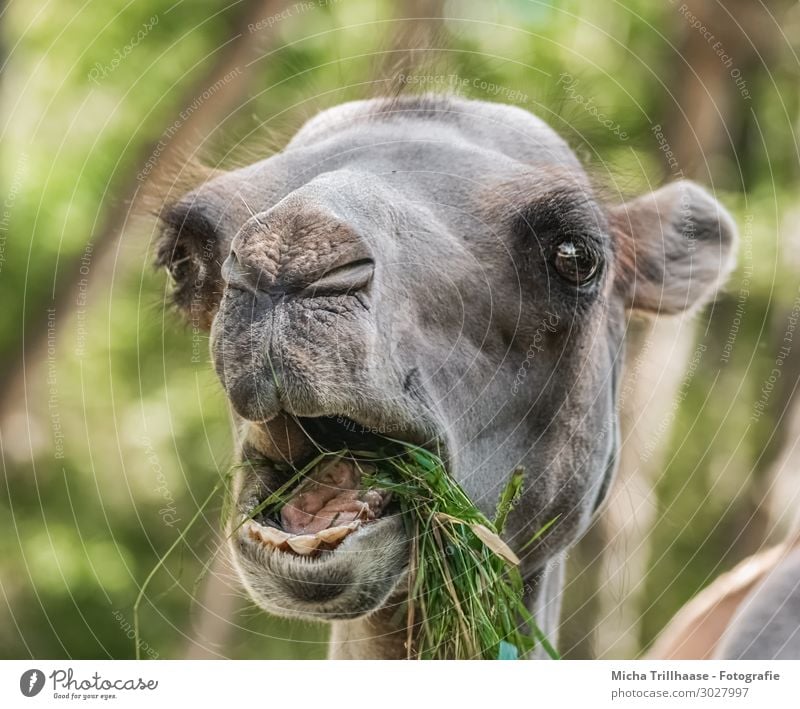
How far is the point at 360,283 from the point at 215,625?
21.2 feet

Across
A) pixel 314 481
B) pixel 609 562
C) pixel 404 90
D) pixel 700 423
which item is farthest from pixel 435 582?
pixel 700 423

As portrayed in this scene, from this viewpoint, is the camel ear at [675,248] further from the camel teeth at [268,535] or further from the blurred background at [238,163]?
the camel teeth at [268,535]

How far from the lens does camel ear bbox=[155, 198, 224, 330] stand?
10.6 feet

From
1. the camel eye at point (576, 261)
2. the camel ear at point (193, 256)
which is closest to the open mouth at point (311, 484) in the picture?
the camel ear at point (193, 256)

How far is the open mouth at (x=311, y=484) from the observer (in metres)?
2.79

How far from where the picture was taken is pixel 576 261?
328cm

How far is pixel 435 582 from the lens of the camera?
9.82 ft

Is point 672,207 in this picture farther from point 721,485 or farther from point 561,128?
point 721,485
